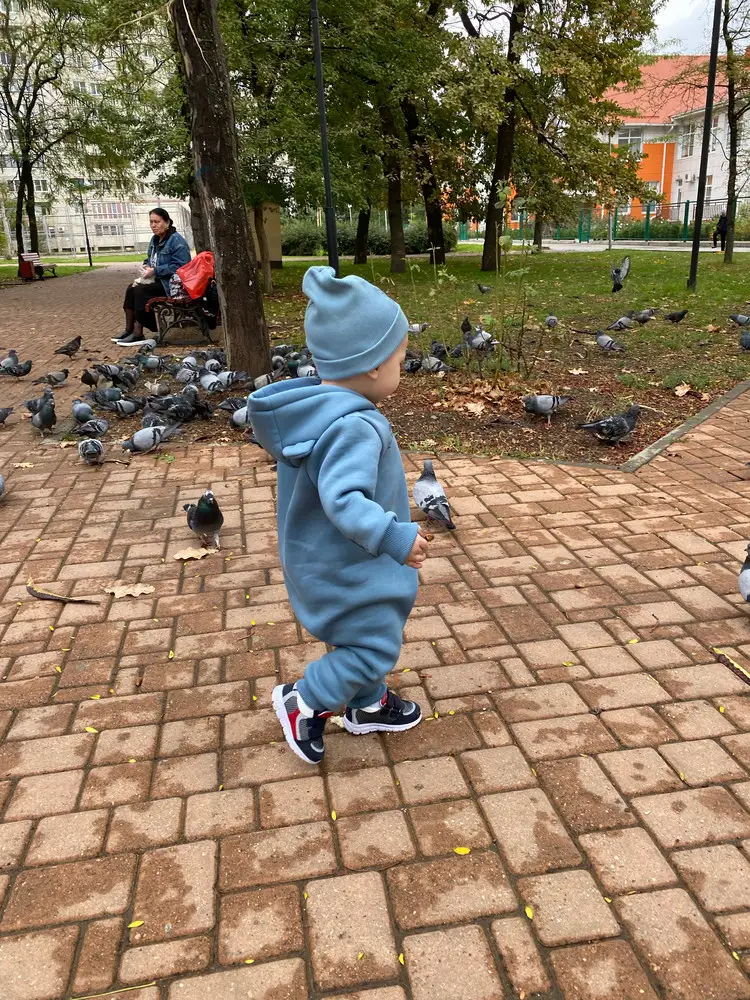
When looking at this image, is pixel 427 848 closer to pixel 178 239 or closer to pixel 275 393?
pixel 275 393

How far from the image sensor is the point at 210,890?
2213 mm

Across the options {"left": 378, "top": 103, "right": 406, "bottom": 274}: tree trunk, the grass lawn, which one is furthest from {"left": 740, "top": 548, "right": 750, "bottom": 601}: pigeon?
{"left": 378, "top": 103, "right": 406, "bottom": 274}: tree trunk

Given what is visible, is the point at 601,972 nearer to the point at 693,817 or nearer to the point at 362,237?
the point at 693,817

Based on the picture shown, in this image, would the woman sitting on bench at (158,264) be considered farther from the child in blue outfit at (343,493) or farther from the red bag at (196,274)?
the child in blue outfit at (343,493)

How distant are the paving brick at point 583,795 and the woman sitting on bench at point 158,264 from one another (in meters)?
9.18

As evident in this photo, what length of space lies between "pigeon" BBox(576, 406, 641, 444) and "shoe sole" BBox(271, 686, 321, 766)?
3.89 m

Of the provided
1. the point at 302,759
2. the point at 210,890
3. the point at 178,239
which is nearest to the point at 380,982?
the point at 210,890

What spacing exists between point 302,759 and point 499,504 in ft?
8.97

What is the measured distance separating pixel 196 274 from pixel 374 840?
896 cm

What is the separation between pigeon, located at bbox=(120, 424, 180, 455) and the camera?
615 centimetres

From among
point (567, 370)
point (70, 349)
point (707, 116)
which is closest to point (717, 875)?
point (567, 370)

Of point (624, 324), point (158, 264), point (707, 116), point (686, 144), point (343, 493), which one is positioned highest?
point (686, 144)

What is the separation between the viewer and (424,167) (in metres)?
21.7

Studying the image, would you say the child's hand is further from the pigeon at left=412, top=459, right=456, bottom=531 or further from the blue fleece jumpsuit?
the pigeon at left=412, top=459, right=456, bottom=531
